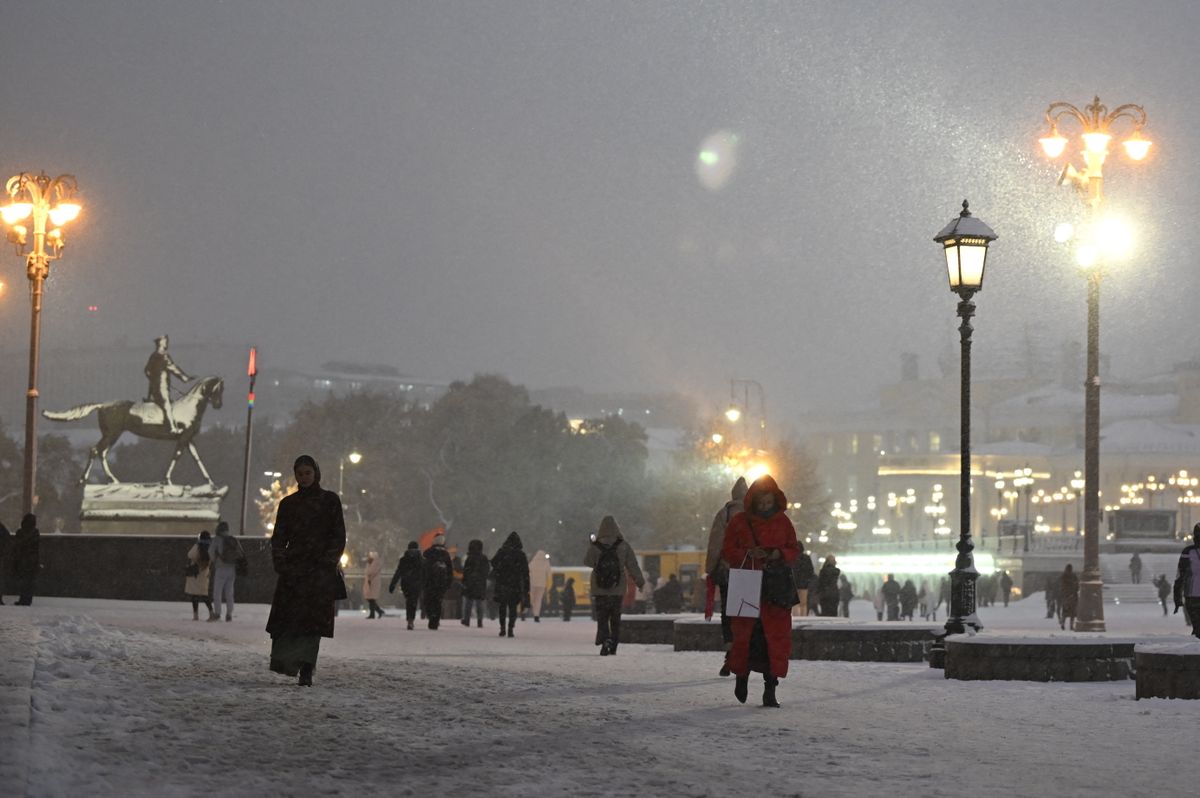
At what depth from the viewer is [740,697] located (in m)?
12.9

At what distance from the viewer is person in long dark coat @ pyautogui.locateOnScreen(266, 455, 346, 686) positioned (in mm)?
12195

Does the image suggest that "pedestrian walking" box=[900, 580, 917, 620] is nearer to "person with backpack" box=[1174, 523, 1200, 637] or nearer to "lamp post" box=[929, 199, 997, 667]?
"person with backpack" box=[1174, 523, 1200, 637]

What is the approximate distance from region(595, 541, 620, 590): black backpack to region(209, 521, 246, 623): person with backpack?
8.38 m

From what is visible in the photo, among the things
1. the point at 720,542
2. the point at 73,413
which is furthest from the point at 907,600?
the point at 720,542

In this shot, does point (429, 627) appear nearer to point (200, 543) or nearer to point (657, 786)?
point (200, 543)

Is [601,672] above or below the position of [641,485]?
below

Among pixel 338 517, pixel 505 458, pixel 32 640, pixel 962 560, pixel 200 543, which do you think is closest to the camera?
pixel 338 517

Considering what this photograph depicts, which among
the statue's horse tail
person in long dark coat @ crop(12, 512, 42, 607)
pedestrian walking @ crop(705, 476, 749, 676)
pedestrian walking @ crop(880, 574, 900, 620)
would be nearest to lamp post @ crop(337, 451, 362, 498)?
pedestrian walking @ crop(880, 574, 900, 620)

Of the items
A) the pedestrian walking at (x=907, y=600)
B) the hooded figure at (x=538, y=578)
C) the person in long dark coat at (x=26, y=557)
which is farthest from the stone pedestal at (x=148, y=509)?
the pedestrian walking at (x=907, y=600)

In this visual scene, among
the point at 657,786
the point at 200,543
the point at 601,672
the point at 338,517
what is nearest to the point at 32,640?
the point at 338,517

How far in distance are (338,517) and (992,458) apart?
129493 mm

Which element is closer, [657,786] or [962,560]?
[657,786]

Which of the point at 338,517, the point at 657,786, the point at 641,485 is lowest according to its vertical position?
the point at 657,786

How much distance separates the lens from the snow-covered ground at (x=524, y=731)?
8320 millimetres
